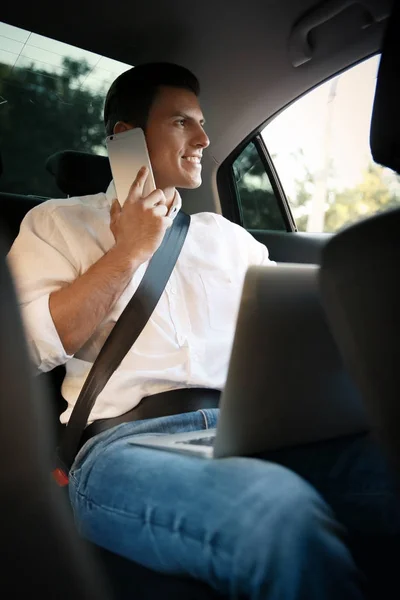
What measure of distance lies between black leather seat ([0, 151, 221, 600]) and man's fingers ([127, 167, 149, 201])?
32 cm

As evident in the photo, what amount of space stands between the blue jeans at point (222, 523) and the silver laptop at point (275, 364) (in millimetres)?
65

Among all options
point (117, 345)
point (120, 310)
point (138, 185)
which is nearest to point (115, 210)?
point (138, 185)

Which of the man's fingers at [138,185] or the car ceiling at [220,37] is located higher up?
the car ceiling at [220,37]

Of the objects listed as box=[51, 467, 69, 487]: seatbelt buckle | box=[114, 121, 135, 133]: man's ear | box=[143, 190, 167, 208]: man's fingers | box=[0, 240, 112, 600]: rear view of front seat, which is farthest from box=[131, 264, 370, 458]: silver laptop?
box=[114, 121, 135, 133]: man's ear

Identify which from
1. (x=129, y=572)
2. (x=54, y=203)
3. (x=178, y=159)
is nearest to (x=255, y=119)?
(x=178, y=159)

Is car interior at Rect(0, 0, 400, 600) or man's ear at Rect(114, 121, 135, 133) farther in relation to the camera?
man's ear at Rect(114, 121, 135, 133)

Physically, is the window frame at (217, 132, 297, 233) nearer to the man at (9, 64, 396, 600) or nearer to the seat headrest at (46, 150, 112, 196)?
the man at (9, 64, 396, 600)

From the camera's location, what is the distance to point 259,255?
187cm

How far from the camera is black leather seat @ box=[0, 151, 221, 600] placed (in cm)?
92

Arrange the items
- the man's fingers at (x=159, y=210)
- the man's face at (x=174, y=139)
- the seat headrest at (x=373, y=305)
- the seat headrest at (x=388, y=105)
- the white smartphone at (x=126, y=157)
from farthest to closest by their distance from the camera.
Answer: the man's face at (x=174, y=139) < the white smartphone at (x=126, y=157) < the man's fingers at (x=159, y=210) < the seat headrest at (x=388, y=105) < the seat headrest at (x=373, y=305)

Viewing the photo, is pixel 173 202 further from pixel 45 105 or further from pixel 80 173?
pixel 45 105

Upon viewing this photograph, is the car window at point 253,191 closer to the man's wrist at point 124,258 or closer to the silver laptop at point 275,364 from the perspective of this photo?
the man's wrist at point 124,258

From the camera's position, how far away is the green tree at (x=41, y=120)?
194cm

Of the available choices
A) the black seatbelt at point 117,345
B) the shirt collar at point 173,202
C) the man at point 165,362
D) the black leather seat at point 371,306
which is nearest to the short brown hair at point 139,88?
the man at point 165,362
